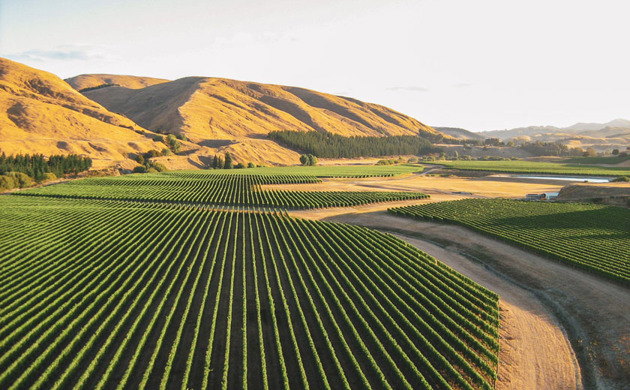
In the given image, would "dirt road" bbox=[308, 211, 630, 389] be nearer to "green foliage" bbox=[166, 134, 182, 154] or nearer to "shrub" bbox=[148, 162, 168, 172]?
"shrub" bbox=[148, 162, 168, 172]

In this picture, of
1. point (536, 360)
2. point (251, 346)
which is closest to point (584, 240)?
point (536, 360)

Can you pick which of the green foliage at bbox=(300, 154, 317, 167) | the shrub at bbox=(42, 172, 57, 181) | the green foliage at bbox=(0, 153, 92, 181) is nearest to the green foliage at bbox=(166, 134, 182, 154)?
the green foliage at bbox=(0, 153, 92, 181)

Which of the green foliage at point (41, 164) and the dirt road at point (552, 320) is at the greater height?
the green foliage at point (41, 164)

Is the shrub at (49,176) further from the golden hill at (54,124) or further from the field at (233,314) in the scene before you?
the field at (233,314)

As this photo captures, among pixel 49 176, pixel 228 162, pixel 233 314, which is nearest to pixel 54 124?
pixel 49 176

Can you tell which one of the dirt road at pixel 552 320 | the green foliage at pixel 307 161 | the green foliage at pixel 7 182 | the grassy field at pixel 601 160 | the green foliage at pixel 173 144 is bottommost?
the dirt road at pixel 552 320

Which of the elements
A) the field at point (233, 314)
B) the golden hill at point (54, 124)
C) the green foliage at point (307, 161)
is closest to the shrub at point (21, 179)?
the golden hill at point (54, 124)

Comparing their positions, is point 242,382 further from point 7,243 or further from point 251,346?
point 7,243
